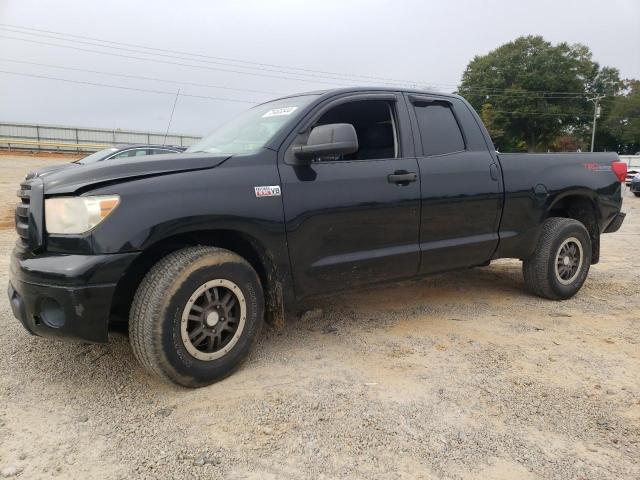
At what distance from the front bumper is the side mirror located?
4.03 ft

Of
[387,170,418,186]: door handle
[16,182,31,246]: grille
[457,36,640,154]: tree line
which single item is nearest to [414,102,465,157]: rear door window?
[387,170,418,186]: door handle

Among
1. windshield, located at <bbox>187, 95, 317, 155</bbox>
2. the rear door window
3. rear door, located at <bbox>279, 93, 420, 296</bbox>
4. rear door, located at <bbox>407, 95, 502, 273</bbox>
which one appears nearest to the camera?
rear door, located at <bbox>279, 93, 420, 296</bbox>

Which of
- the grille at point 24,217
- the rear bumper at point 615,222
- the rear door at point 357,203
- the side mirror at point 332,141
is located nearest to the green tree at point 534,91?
the rear bumper at point 615,222

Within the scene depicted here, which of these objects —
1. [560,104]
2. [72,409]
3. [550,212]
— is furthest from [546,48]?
[72,409]

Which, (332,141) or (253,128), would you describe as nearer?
(332,141)

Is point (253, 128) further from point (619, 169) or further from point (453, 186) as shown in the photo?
point (619, 169)

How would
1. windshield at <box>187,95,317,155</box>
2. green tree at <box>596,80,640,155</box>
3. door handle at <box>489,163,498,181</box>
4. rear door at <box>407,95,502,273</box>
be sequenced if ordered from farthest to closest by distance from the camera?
green tree at <box>596,80,640,155</box>, door handle at <box>489,163,498,181</box>, rear door at <box>407,95,502,273</box>, windshield at <box>187,95,317,155</box>

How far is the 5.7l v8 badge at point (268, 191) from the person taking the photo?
3074 mm

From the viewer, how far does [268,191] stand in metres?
3.11

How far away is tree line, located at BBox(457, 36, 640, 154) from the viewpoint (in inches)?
2040

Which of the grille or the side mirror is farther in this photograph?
the side mirror

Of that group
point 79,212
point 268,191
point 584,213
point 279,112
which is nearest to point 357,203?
point 268,191

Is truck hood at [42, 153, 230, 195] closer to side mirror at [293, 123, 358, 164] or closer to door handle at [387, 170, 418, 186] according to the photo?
side mirror at [293, 123, 358, 164]

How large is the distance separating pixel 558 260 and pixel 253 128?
3082 millimetres
